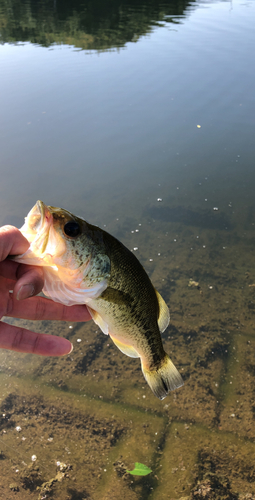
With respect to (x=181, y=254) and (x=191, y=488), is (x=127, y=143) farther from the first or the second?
(x=191, y=488)

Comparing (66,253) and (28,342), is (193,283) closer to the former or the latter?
(28,342)

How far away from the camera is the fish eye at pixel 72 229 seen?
1.78 metres

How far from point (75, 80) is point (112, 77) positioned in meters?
1.19

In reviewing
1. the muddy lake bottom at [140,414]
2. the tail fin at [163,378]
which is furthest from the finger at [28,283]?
the muddy lake bottom at [140,414]

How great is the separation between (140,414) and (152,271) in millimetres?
2082

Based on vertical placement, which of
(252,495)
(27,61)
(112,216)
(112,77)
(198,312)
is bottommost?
(252,495)

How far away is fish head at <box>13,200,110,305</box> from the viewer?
1.75m

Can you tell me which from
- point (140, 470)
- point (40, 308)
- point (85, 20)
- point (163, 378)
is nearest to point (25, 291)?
point (40, 308)

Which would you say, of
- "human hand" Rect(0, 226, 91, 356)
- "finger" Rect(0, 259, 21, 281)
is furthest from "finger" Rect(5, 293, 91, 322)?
"finger" Rect(0, 259, 21, 281)

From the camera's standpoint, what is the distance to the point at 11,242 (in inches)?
69.4

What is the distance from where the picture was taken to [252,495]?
9.34ft

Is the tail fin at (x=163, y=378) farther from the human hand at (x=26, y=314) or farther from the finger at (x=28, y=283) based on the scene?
the finger at (x=28, y=283)

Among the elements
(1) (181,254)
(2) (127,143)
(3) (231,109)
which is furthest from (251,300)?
(3) (231,109)

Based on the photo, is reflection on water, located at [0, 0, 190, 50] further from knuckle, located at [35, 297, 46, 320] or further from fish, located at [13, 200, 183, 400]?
fish, located at [13, 200, 183, 400]
